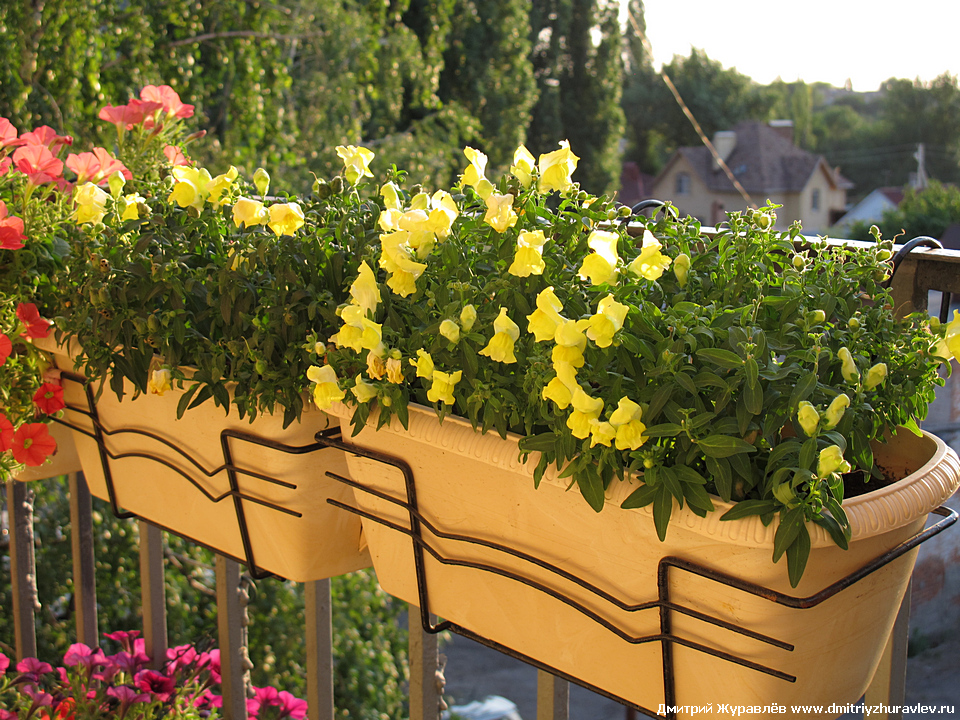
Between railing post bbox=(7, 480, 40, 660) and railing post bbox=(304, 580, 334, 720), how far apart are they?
52 cm

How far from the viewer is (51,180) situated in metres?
0.79

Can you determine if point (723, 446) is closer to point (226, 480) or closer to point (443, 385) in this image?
point (443, 385)

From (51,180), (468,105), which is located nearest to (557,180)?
(51,180)

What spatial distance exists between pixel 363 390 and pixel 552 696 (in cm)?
33

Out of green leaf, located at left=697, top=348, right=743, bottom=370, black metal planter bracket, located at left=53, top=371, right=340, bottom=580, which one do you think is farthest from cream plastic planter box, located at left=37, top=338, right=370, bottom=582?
green leaf, located at left=697, top=348, right=743, bottom=370

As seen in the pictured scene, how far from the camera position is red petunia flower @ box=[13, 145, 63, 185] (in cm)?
78

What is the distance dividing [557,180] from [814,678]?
0.35 meters

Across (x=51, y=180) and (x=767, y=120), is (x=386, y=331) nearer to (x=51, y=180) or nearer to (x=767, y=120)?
(x=51, y=180)

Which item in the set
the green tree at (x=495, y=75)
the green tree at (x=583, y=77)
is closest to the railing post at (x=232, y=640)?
the green tree at (x=495, y=75)

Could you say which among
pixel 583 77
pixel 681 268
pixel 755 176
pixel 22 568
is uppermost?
pixel 583 77

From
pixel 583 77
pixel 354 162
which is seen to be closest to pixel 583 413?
pixel 354 162

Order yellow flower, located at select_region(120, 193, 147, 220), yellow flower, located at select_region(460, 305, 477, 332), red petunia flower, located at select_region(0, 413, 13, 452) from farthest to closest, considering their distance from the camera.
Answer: red petunia flower, located at select_region(0, 413, 13, 452), yellow flower, located at select_region(120, 193, 147, 220), yellow flower, located at select_region(460, 305, 477, 332)

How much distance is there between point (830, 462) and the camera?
15.7 inches

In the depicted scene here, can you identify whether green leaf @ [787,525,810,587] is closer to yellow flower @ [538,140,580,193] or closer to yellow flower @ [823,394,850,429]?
yellow flower @ [823,394,850,429]
